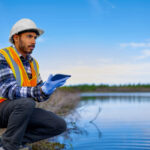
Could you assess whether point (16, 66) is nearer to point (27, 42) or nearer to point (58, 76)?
point (27, 42)

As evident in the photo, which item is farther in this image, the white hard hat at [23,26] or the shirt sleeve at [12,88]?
the white hard hat at [23,26]

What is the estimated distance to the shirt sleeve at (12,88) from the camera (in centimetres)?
289

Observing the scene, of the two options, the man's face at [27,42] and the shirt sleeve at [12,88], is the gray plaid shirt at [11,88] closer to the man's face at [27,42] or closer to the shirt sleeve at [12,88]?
the shirt sleeve at [12,88]

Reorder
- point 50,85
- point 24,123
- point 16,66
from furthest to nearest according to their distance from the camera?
point 16,66
point 24,123
point 50,85

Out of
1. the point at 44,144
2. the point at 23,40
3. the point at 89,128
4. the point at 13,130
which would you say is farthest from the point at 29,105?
the point at 89,128

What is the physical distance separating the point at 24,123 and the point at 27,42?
908mm

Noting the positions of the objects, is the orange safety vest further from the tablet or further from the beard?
the tablet

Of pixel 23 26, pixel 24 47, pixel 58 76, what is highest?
pixel 23 26

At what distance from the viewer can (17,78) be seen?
9.86 feet

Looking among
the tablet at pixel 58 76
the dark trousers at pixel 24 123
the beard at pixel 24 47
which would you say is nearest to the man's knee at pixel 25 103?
the dark trousers at pixel 24 123

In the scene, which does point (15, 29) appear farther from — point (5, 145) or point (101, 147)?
point (101, 147)

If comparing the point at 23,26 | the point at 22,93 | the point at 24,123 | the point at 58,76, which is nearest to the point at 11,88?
the point at 22,93

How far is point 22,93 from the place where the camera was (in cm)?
290

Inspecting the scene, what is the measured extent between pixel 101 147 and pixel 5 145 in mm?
2557
